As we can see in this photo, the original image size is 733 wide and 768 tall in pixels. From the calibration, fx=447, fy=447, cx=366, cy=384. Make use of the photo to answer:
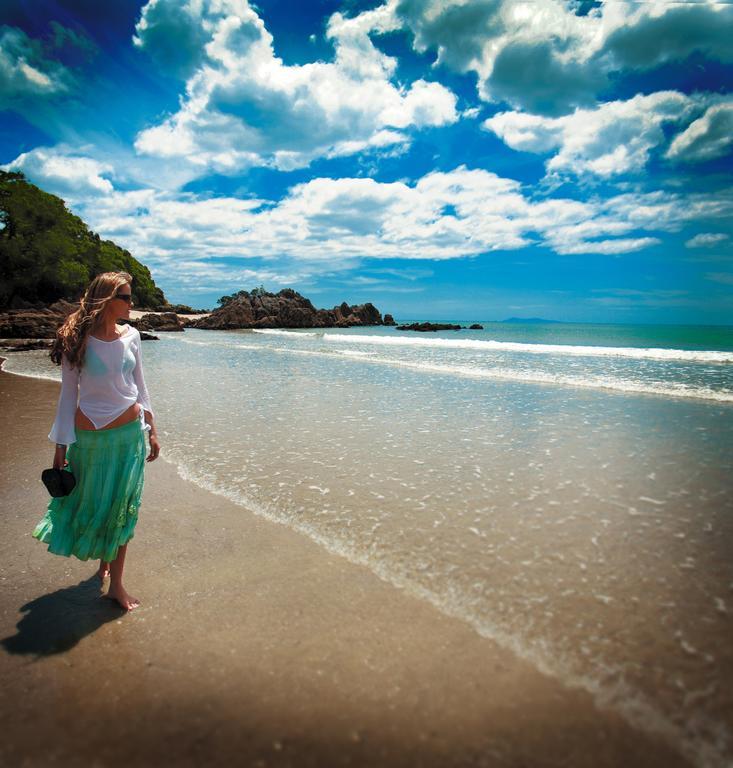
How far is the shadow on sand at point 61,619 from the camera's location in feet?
9.52

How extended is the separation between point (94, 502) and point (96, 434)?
49cm

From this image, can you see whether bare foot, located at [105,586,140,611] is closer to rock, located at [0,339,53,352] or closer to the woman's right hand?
the woman's right hand

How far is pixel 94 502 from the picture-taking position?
10.5ft

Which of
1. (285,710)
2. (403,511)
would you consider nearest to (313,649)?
(285,710)

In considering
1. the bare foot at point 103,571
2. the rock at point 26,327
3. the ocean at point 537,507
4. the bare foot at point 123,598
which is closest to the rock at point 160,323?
the rock at point 26,327

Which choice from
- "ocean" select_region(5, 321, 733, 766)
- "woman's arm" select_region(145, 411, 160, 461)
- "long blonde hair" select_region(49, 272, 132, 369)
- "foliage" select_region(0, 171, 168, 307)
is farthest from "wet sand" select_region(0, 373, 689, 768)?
"foliage" select_region(0, 171, 168, 307)

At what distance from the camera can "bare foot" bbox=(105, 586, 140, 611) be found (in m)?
3.29

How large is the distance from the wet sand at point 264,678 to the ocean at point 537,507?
272mm

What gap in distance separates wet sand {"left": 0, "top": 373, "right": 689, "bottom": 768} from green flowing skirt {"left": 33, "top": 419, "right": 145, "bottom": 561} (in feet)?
1.70

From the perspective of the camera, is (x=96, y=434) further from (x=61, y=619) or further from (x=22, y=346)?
(x=22, y=346)

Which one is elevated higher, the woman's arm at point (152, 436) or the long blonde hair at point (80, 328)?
the long blonde hair at point (80, 328)

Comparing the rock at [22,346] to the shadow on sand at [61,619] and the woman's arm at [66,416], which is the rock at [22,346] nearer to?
the shadow on sand at [61,619]

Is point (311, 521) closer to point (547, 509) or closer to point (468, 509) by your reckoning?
point (468, 509)

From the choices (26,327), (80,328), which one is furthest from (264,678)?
(26,327)
